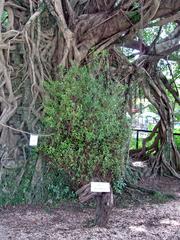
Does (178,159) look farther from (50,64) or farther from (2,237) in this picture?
(2,237)

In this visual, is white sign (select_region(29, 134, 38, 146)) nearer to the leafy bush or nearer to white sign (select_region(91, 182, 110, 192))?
the leafy bush

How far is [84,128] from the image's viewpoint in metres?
3.25

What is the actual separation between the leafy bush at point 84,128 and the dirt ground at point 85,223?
0.40m

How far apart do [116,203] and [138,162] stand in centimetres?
→ 231

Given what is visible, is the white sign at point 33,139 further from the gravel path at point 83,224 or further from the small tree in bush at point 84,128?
the gravel path at point 83,224

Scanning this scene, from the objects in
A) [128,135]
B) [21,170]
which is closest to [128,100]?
[128,135]

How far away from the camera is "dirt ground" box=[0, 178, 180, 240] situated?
276 cm

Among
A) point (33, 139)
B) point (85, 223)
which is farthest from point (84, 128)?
point (85, 223)

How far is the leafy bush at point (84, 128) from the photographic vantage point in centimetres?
324

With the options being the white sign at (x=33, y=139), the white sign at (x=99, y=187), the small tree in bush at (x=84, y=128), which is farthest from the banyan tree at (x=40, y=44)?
the white sign at (x=99, y=187)

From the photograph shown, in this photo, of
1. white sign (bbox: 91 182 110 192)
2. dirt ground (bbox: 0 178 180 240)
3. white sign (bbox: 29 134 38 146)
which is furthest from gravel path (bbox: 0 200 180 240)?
white sign (bbox: 29 134 38 146)

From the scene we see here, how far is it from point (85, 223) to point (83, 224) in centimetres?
3

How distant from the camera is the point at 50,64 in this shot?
12.8ft

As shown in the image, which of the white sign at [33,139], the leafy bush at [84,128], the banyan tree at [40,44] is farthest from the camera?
the banyan tree at [40,44]
